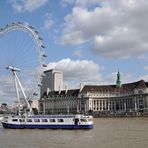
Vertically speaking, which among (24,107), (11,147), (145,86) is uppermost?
(145,86)

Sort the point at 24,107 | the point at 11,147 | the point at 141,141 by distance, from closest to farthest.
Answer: the point at 11,147, the point at 141,141, the point at 24,107

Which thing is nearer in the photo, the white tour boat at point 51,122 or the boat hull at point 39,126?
the boat hull at point 39,126

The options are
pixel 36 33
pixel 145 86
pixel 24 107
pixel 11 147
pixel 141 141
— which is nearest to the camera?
pixel 11 147

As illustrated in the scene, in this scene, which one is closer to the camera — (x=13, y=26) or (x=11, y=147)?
(x=11, y=147)

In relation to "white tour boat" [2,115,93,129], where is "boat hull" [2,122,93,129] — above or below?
below

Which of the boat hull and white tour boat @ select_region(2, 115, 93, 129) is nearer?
the boat hull

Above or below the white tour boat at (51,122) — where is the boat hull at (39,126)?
below

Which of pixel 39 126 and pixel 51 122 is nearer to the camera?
pixel 51 122

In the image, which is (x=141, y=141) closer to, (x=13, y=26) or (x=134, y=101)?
(x=13, y=26)

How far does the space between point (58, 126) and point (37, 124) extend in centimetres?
452

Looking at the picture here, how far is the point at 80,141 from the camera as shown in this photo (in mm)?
48562

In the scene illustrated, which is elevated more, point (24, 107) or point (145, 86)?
point (145, 86)

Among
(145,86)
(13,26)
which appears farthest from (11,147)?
(145,86)

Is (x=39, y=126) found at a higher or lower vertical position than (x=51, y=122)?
lower
